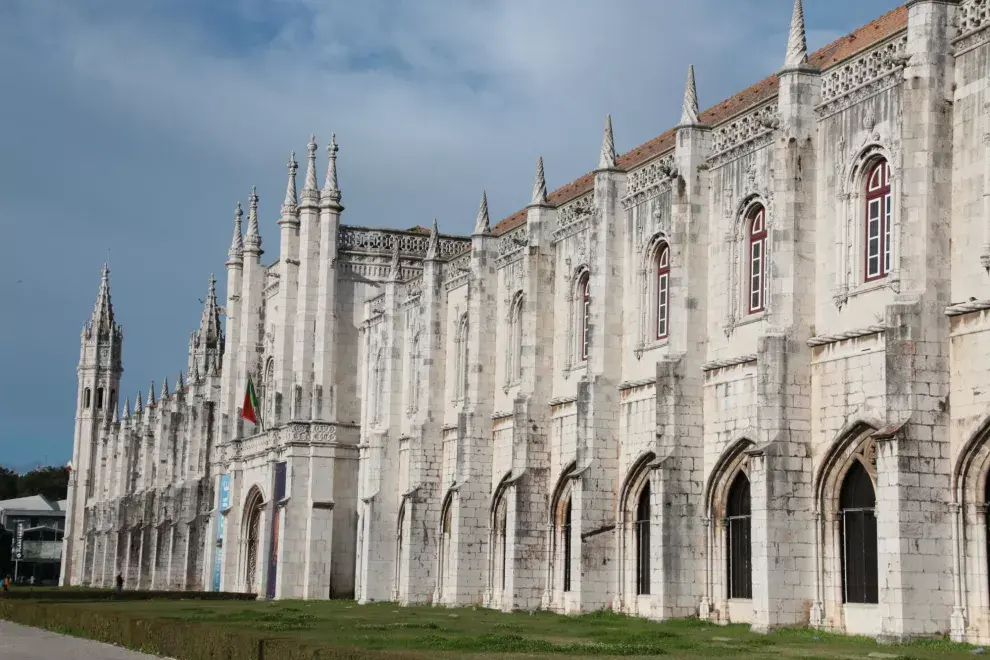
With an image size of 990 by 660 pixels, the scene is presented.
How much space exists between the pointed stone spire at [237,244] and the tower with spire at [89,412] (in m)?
43.6

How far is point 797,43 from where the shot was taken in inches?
1150

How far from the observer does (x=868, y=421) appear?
1041 inches

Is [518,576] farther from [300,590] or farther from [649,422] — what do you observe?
[300,590]

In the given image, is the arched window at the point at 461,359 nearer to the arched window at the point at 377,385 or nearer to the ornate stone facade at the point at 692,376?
the ornate stone facade at the point at 692,376

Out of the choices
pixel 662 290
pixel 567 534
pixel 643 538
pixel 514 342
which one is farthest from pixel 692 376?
pixel 514 342

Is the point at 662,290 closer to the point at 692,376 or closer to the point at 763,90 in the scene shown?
the point at 692,376

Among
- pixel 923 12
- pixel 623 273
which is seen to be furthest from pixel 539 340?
pixel 923 12

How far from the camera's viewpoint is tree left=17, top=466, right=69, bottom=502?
18450 centimetres

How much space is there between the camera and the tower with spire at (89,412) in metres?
112

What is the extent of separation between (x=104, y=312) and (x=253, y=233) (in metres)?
56.1

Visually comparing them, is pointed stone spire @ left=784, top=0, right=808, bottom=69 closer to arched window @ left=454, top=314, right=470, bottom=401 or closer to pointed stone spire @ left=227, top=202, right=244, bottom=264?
arched window @ left=454, top=314, right=470, bottom=401

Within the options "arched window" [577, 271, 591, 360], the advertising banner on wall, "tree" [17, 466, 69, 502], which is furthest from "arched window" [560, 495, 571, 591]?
"tree" [17, 466, 69, 502]

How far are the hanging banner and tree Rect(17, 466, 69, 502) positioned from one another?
435ft

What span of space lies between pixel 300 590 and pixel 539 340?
18.3m
